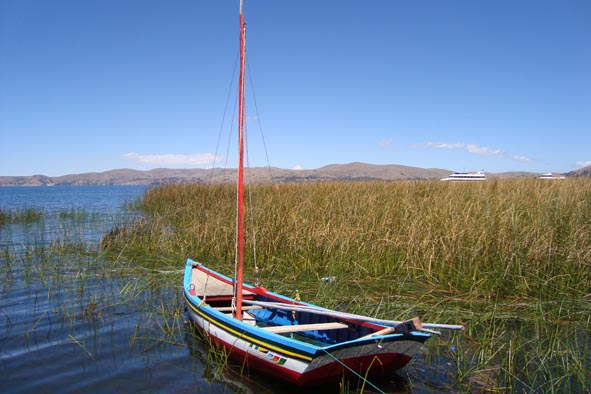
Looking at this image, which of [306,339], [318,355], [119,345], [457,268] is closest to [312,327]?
[318,355]

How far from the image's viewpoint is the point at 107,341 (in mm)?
6195

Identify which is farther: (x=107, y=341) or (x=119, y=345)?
(x=107, y=341)

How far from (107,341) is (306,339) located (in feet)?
10.3

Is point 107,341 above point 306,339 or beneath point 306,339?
beneath

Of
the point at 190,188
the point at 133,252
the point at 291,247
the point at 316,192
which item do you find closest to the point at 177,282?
the point at 291,247

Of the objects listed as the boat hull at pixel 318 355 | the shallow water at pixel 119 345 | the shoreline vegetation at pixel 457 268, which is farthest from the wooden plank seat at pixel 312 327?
the shoreline vegetation at pixel 457 268

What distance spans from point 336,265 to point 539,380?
454 cm

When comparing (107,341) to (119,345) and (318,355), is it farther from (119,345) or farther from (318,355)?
(318,355)

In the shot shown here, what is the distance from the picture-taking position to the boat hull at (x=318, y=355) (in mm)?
3975

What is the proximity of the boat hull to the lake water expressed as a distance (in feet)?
1.26

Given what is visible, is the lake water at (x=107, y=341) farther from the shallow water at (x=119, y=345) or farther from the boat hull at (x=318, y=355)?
the boat hull at (x=318, y=355)

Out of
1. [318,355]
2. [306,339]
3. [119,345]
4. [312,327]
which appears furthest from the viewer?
[119,345]

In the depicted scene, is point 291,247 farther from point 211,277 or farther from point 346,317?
point 346,317

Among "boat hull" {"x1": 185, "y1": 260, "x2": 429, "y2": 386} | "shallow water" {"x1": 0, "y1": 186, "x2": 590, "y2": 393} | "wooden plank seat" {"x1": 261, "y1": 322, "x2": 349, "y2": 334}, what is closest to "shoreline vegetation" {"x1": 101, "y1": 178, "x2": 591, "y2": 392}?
"shallow water" {"x1": 0, "y1": 186, "x2": 590, "y2": 393}
